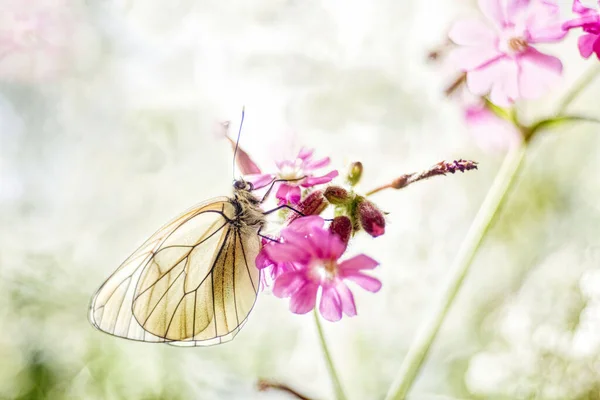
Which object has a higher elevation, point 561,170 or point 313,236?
point 313,236

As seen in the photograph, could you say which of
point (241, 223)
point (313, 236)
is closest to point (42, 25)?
point (241, 223)

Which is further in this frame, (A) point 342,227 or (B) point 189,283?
(B) point 189,283

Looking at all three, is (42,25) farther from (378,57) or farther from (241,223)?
(241,223)

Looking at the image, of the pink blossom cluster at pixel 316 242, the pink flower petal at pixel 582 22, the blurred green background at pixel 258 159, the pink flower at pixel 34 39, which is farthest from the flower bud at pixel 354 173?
the pink flower at pixel 34 39

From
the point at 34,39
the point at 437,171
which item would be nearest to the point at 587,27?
the point at 437,171

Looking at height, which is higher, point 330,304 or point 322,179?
point 322,179

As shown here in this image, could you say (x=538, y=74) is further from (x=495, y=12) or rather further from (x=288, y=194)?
(x=288, y=194)

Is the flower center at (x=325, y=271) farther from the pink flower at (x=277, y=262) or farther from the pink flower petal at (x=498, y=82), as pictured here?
the pink flower petal at (x=498, y=82)
